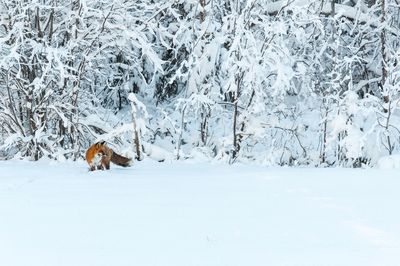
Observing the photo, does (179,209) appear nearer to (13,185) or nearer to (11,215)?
(11,215)

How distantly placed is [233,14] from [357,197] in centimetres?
460

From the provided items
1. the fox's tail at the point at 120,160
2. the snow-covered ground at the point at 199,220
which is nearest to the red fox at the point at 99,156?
the fox's tail at the point at 120,160

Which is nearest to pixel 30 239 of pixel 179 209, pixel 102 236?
pixel 102 236

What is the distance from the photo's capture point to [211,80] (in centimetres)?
880

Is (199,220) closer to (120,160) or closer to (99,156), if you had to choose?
(99,156)

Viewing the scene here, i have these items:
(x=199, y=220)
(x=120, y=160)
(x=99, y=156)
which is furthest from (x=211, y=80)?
(x=199, y=220)

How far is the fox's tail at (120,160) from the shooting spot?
582 cm

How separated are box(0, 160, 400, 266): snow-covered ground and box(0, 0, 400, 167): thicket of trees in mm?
2857

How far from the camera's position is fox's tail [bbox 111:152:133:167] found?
19.1ft

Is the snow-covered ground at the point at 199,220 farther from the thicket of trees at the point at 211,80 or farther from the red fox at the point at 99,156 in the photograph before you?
the thicket of trees at the point at 211,80

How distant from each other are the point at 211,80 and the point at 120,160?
3.32 m

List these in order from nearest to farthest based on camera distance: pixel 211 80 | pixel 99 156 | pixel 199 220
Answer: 1. pixel 199 220
2. pixel 99 156
3. pixel 211 80

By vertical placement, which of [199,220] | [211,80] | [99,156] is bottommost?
[199,220]

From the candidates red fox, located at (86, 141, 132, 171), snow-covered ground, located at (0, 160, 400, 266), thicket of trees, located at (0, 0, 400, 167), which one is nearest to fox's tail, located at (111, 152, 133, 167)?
red fox, located at (86, 141, 132, 171)
